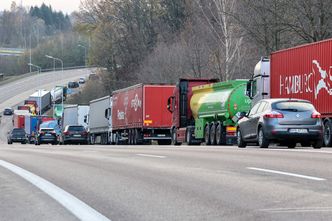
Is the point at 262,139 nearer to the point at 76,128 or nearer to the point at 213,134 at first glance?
the point at 213,134

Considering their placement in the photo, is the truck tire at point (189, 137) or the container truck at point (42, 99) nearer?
the truck tire at point (189, 137)

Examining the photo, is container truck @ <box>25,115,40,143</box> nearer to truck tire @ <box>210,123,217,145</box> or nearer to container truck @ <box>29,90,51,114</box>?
container truck @ <box>29,90,51,114</box>

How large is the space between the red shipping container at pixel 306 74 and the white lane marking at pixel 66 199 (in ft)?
46.8

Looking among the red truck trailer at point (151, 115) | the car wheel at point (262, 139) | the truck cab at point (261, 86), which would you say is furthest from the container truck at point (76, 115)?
the car wheel at point (262, 139)

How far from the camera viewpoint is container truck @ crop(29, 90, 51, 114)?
128 metres

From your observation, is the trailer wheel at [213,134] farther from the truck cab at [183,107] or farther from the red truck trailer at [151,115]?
the red truck trailer at [151,115]

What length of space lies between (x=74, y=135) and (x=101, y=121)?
310 cm

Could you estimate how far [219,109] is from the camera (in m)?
35.8

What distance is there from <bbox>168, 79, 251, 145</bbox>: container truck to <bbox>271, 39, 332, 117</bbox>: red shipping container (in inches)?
95.2

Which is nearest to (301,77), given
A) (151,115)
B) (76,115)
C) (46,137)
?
(151,115)

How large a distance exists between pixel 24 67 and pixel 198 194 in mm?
168868

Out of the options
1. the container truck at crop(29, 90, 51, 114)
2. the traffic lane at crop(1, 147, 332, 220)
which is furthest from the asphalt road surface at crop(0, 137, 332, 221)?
the container truck at crop(29, 90, 51, 114)

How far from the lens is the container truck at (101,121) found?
56.1 metres

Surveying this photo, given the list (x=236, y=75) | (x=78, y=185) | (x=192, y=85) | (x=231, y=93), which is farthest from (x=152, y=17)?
(x=78, y=185)
